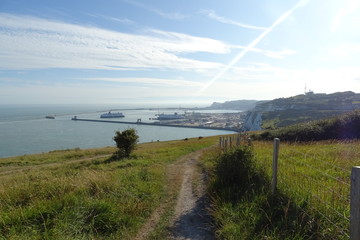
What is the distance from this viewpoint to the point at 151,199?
5.85 meters

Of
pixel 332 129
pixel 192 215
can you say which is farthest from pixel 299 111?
pixel 192 215

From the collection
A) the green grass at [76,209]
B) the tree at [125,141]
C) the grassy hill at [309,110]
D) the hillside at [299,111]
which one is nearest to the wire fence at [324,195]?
the green grass at [76,209]

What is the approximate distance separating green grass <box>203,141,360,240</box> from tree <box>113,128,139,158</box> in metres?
11.0

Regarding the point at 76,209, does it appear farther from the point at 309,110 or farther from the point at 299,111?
the point at 299,111

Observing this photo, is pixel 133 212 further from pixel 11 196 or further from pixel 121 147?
pixel 121 147

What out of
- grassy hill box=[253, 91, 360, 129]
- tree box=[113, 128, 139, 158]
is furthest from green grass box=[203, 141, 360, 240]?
grassy hill box=[253, 91, 360, 129]

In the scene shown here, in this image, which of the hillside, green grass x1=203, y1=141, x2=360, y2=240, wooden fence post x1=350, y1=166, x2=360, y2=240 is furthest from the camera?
the hillside

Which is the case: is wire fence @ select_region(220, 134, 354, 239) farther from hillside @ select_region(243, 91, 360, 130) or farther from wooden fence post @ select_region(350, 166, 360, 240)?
hillside @ select_region(243, 91, 360, 130)

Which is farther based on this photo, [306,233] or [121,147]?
[121,147]

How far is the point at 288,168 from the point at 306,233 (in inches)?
98.6

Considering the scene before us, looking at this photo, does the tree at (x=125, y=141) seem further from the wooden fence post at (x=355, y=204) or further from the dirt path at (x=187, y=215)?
the wooden fence post at (x=355, y=204)

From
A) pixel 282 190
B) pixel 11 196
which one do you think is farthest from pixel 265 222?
pixel 11 196

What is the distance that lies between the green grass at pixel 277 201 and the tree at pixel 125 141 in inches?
433

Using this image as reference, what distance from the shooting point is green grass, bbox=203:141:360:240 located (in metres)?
3.47
